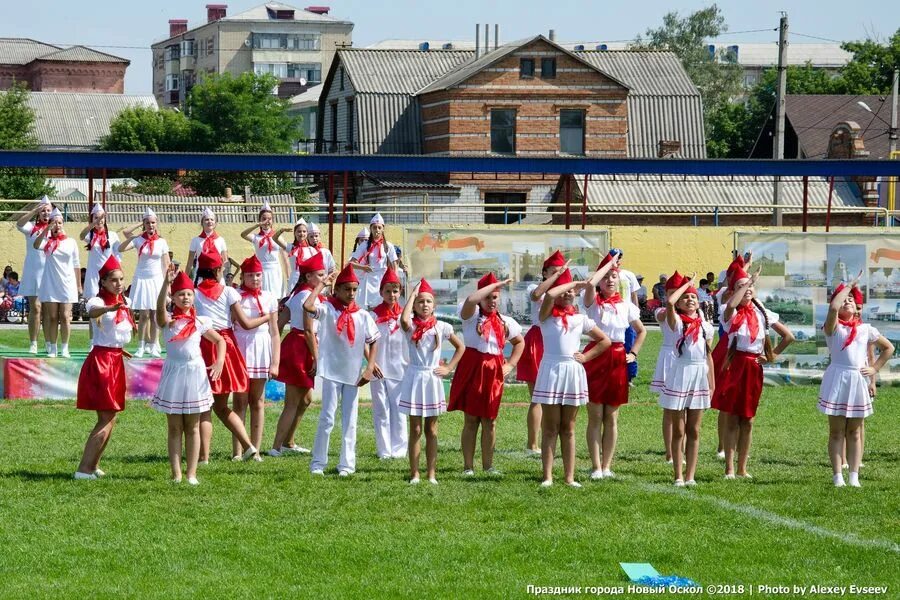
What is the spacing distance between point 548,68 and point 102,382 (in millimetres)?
47076

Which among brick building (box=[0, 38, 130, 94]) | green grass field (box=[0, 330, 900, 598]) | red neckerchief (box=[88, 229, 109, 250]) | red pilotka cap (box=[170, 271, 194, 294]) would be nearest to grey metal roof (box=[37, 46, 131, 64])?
brick building (box=[0, 38, 130, 94])

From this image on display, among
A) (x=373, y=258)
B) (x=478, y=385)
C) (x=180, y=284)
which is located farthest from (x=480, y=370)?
(x=373, y=258)

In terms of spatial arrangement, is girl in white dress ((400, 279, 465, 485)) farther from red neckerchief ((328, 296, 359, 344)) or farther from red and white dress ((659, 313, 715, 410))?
red and white dress ((659, 313, 715, 410))

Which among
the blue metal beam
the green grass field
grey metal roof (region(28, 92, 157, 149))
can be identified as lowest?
the green grass field

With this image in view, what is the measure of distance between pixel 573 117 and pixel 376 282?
123 ft

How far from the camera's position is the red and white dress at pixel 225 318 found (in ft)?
41.3

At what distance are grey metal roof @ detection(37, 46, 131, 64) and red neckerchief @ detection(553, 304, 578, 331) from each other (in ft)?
366

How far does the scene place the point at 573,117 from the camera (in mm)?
58031

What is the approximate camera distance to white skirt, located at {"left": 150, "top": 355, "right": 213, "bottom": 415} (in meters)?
11.2

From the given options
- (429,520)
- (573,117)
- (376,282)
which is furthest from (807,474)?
(573,117)

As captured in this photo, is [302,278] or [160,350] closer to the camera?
[302,278]

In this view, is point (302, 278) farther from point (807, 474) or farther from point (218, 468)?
point (807, 474)

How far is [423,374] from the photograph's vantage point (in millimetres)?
11711

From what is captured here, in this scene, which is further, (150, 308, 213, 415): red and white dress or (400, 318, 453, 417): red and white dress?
(400, 318, 453, 417): red and white dress
